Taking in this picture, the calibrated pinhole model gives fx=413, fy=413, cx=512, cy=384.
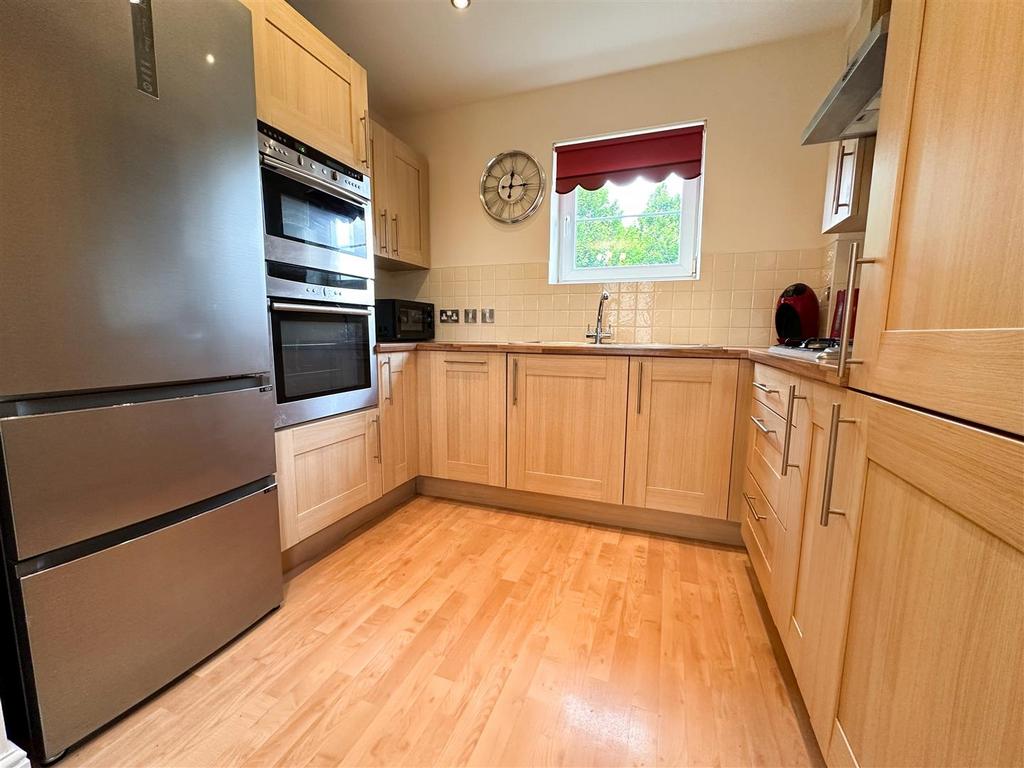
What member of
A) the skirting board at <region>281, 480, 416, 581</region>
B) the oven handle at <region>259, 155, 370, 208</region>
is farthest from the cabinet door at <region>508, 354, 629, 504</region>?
the oven handle at <region>259, 155, 370, 208</region>

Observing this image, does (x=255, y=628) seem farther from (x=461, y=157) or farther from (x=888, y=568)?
(x=461, y=157)

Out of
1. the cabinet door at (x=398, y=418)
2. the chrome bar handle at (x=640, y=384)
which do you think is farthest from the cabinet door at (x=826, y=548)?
the cabinet door at (x=398, y=418)

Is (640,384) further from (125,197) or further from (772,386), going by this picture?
(125,197)

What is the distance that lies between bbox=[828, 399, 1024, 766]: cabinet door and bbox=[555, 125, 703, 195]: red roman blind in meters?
2.09

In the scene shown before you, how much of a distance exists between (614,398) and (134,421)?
1.75 meters

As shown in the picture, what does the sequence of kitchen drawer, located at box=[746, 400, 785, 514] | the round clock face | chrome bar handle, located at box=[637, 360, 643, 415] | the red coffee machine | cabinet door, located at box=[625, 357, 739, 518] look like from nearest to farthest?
kitchen drawer, located at box=[746, 400, 785, 514] < cabinet door, located at box=[625, 357, 739, 518] < chrome bar handle, located at box=[637, 360, 643, 415] < the red coffee machine < the round clock face

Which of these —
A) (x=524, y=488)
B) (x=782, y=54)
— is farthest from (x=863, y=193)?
(x=524, y=488)

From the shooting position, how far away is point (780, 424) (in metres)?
1.28

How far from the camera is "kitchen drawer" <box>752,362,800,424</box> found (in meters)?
1.24

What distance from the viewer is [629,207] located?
260cm

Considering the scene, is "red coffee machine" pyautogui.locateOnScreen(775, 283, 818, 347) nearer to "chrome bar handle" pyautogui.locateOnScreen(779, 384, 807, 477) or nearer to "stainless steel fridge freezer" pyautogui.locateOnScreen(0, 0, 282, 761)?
"chrome bar handle" pyautogui.locateOnScreen(779, 384, 807, 477)

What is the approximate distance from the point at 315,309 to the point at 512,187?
167 cm

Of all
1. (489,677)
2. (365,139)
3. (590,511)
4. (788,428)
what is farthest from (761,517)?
(365,139)

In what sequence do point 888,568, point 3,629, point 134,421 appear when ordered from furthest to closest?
point 134,421, point 3,629, point 888,568
